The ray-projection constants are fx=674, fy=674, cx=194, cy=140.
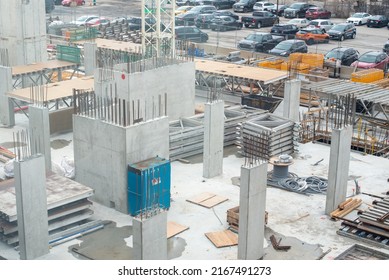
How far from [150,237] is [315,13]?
42.8m

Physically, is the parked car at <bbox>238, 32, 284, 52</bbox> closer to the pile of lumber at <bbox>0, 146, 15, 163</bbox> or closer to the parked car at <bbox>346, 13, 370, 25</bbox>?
the parked car at <bbox>346, 13, 370, 25</bbox>

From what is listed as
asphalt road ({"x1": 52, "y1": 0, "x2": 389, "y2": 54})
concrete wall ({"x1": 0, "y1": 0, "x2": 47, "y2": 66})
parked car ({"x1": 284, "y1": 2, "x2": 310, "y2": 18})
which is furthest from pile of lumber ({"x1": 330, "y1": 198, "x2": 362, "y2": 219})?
parked car ({"x1": 284, "y1": 2, "x2": 310, "y2": 18})

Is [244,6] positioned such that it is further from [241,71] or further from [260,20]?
[241,71]

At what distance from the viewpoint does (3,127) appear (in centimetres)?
2355

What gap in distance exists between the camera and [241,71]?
26297 mm

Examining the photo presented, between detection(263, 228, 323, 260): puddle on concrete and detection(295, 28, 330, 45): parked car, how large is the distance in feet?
92.3

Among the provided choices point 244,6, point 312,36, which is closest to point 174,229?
point 312,36

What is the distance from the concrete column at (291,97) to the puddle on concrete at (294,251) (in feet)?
27.5

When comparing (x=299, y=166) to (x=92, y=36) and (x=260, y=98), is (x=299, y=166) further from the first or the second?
(x=92, y=36)

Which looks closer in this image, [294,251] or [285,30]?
[294,251]

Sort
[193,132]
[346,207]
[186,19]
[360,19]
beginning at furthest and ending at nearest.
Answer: [360,19]
[186,19]
[193,132]
[346,207]

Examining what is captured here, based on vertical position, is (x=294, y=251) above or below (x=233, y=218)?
below

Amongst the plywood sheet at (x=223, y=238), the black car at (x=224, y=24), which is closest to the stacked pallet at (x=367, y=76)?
the plywood sheet at (x=223, y=238)

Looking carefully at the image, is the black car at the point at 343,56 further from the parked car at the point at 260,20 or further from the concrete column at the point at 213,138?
the concrete column at the point at 213,138
